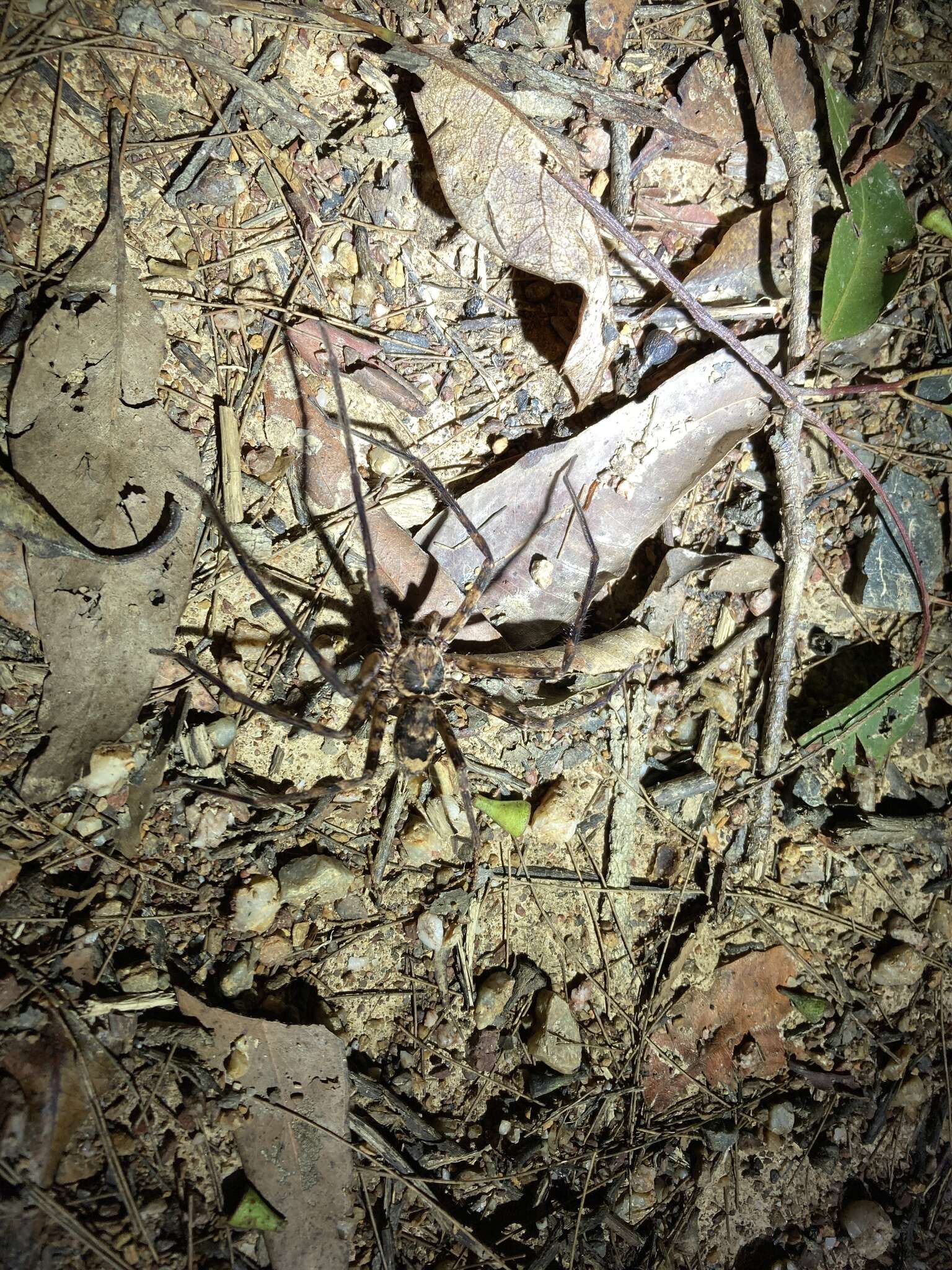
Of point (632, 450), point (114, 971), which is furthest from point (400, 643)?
point (114, 971)

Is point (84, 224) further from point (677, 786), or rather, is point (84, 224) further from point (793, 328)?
point (677, 786)

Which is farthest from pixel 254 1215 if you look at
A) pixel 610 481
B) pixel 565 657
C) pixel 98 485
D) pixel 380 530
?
pixel 610 481

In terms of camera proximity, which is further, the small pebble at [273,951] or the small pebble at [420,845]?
the small pebble at [420,845]

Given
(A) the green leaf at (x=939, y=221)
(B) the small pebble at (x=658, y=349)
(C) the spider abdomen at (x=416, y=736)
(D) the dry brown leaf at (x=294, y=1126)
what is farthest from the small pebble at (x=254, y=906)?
(A) the green leaf at (x=939, y=221)

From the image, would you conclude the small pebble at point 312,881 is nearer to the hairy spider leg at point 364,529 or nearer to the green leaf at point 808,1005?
the hairy spider leg at point 364,529

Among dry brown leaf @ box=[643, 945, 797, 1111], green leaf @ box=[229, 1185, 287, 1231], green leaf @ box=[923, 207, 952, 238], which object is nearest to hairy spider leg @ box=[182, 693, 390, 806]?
green leaf @ box=[229, 1185, 287, 1231]
